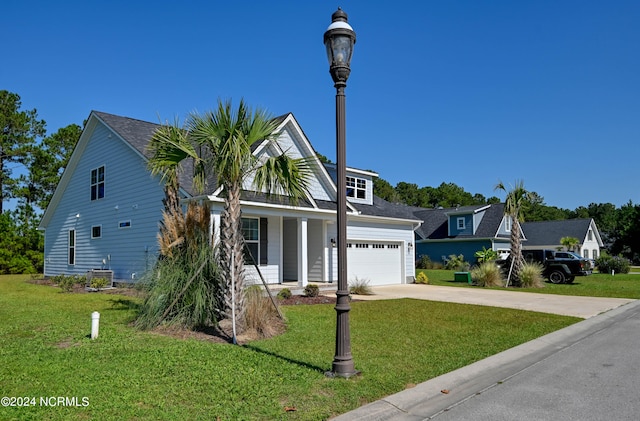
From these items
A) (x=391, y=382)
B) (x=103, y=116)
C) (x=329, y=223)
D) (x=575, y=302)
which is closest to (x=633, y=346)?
(x=391, y=382)

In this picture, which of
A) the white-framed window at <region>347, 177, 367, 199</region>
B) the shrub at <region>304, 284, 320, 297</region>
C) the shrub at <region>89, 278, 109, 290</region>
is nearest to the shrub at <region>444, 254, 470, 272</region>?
the white-framed window at <region>347, 177, 367, 199</region>

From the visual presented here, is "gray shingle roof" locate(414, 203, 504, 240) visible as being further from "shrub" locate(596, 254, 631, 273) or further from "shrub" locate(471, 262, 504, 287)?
"shrub" locate(471, 262, 504, 287)

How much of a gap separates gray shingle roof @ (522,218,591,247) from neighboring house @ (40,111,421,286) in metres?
26.5

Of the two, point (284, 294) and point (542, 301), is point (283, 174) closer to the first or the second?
point (284, 294)

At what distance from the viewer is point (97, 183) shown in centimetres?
2030

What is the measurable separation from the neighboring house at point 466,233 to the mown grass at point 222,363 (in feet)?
88.8

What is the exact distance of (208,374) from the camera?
230 inches

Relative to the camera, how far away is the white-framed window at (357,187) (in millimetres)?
22703

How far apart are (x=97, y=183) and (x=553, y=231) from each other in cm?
4124

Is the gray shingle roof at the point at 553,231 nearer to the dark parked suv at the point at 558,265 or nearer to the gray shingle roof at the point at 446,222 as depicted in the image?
the gray shingle roof at the point at 446,222

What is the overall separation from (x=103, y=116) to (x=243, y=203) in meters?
8.49

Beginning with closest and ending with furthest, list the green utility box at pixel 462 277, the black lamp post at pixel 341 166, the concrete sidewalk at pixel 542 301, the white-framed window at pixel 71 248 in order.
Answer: the black lamp post at pixel 341 166, the concrete sidewalk at pixel 542 301, the white-framed window at pixel 71 248, the green utility box at pixel 462 277

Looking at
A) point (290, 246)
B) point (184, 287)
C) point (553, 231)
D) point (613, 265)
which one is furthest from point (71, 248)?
point (553, 231)

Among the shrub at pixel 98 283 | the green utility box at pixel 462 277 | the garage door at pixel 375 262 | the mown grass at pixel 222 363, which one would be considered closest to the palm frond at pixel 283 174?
the mown grass at pixel 222 363
